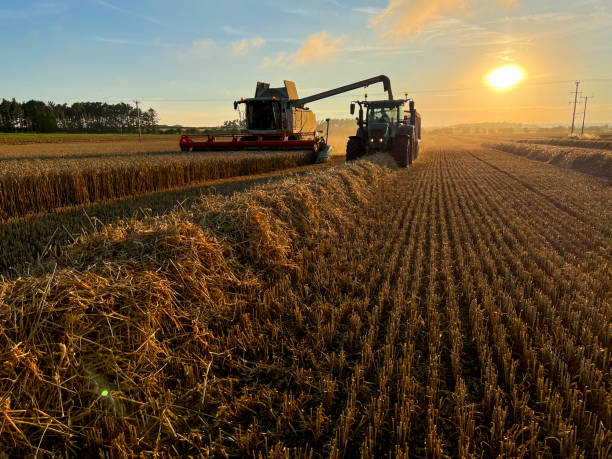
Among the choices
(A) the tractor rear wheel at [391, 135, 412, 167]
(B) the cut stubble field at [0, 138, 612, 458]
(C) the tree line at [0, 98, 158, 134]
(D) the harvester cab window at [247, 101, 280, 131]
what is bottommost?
(B) the cut stubble field at [0, 138, 612, 458]

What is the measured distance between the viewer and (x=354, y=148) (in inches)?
655

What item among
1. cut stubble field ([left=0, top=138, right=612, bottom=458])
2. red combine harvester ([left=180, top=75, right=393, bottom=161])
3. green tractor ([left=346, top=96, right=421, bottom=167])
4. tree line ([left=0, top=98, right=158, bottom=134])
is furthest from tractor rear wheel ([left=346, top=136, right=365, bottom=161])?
tree line ([left=0, top=98, right=158, bottom=134])

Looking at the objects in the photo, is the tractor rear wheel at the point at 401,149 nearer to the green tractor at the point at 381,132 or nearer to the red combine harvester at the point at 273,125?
the green tractor at the point at 381,132

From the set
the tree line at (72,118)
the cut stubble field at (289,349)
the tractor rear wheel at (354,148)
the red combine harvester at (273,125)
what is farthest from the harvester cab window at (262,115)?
the tree line at (72,118)

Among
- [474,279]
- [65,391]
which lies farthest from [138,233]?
[474,279]

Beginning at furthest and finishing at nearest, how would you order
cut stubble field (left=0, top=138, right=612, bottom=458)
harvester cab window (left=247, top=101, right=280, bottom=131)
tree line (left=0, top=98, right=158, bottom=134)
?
tree line (left=0, top=98, right=158, bottom=134) < harvester cab window (left=247, top=101, right=280, bottom=131) < cut stubble field (left=0, top=138, right=612, bottom=458)

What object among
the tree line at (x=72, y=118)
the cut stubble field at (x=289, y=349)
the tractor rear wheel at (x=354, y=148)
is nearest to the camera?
the cut stubble field at (x=289, y=349)

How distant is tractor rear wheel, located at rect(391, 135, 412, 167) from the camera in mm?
16344

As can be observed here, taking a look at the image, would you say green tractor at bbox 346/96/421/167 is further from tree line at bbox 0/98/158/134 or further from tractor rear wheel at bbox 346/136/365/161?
tree line at bbox 0/98/158/134

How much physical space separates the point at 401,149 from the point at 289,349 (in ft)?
50.0

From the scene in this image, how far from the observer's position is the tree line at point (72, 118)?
71625mm

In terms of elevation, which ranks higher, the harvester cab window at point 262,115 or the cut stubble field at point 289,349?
the harvester cab window at point 262,115

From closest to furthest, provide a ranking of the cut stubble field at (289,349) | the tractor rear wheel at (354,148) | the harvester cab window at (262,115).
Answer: the cut stubble field at (289,349), the tractor rear wheel at (354,148), the harvester cab window at (262,115)

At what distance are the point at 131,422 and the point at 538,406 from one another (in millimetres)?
2591
